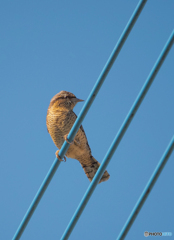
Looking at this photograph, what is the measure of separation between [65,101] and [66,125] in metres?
0.52

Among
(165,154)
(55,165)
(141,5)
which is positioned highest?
(141,5)

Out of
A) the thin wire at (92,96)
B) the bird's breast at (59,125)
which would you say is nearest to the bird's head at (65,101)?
the bird's breast at (59,125)

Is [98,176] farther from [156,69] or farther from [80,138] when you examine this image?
[80,138]

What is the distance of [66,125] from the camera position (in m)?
8.34

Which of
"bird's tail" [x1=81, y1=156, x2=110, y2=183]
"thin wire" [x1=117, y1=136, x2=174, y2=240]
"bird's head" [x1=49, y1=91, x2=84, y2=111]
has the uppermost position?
"bird's head" [x1=49, y1=91, x2=84, y2=111]

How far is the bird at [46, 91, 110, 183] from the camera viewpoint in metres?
8.38

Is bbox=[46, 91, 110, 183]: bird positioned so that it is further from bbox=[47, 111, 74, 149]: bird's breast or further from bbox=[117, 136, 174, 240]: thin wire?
bbox=[117, 136, 174, 240]: thin wire

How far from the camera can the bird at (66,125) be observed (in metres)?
8.38

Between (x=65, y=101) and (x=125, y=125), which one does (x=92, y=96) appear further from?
(x=65, y=101)

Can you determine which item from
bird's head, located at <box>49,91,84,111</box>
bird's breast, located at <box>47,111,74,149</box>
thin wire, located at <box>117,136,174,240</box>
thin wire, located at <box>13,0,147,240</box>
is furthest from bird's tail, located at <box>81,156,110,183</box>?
thin wire, located at <box>117,136,174,240</box>

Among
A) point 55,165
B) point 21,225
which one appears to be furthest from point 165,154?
point 21,225

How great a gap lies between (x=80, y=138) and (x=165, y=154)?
4546 millimetres

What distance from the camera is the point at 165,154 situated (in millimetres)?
4102

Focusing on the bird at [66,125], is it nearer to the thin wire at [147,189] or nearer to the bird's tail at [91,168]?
the bird's tail at [91,168]
